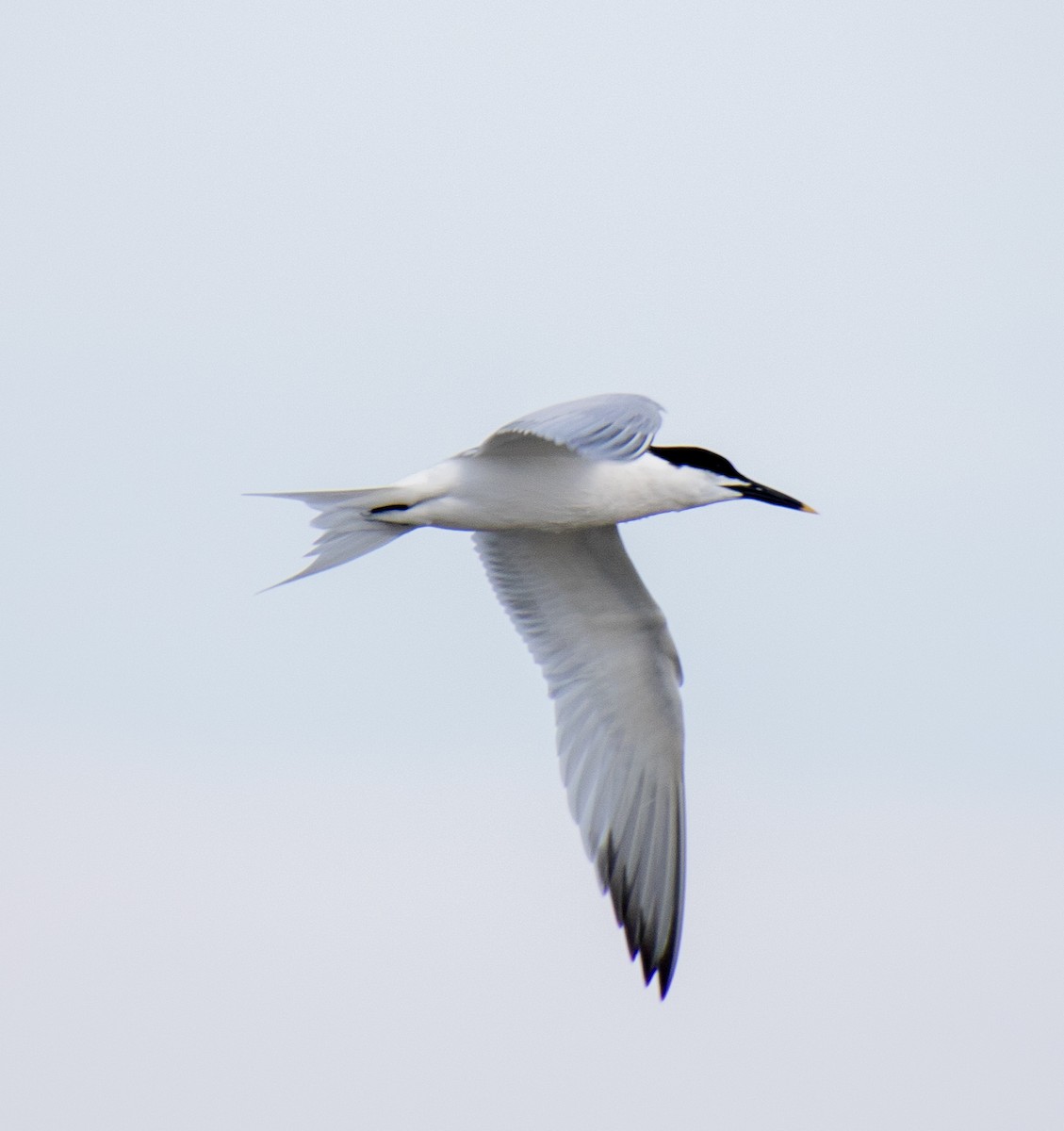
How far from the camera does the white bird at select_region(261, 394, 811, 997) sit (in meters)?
8.17

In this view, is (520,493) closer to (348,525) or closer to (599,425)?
(348,525)

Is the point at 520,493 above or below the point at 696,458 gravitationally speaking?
below

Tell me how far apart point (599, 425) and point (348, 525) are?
178 cm

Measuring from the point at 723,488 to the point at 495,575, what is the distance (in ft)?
5.03

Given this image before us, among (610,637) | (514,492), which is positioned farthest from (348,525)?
(610,637)

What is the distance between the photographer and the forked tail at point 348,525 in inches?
312

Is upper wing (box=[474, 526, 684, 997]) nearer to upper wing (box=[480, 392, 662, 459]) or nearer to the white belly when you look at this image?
the white belly

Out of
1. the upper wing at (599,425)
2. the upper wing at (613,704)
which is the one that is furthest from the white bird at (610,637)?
the upper wing at (599,425)

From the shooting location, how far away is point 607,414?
22.9 feet

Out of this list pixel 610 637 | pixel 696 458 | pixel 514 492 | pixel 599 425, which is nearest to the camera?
pixel 599 425

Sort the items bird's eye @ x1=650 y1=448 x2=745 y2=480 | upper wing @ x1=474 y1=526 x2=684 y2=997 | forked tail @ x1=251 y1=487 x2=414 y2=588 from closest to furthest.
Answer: forked tail @ x1=251 y1=487 x2=414 y2=588, bird's eye @ x1=650 y1=448 x2=745 y2=480, upper wing @ x1=474 y1=526 x2=684 y2=997

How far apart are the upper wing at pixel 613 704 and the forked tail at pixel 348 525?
1411 mm

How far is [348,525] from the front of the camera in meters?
8.20

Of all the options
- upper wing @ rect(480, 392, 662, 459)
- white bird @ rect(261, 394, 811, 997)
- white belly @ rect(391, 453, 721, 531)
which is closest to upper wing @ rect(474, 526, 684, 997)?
white bird @ rect(261, 394, 811, 997)
